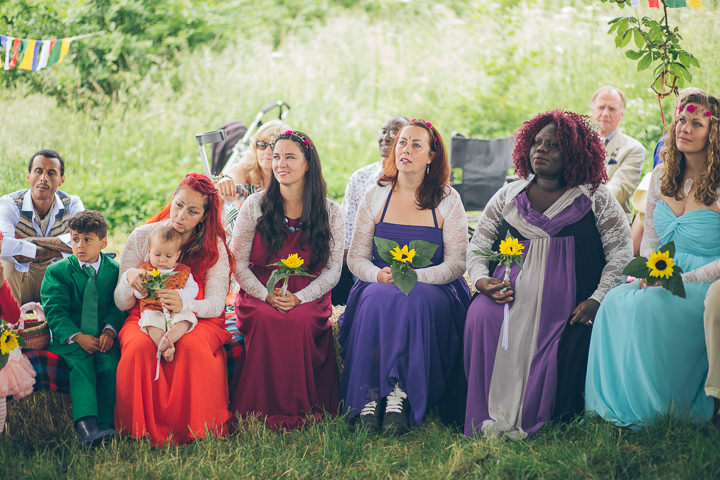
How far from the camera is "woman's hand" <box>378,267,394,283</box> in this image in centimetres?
392

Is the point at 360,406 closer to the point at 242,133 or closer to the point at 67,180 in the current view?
the point at 242,133

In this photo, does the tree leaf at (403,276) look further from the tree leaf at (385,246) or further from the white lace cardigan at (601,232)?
the white lace cardigan at (601,232)

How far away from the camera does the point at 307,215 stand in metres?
4.12

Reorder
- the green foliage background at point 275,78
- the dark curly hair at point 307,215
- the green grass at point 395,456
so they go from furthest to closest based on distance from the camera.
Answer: the green foliage background at point 275,78 → the dark curly hair at point 307,215 → the green grass at point 395,456

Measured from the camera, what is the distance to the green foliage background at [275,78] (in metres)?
9.10

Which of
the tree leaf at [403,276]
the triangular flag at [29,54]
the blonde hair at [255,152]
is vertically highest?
the triangular flag at [29,54]

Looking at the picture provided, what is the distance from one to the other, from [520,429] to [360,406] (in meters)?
0.82

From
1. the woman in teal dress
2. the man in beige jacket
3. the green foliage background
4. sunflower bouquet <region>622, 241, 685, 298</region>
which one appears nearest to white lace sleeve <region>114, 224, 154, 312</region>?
the woman in teal dress

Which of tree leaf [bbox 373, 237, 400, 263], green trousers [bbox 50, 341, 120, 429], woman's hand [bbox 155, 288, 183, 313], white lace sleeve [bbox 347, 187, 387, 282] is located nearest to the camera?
green trousers [bbox 50, 341, 120, 429]

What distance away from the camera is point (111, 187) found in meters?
8.81

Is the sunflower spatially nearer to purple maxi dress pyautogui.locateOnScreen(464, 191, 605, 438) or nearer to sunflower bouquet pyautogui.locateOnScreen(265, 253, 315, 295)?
purple maxi dress pyautogui.locateOnScreen(464, 191, 605, 438)

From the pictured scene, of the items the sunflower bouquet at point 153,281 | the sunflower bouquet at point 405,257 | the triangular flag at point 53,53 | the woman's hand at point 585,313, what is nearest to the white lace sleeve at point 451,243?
the sunflower bouquet at point 405,257

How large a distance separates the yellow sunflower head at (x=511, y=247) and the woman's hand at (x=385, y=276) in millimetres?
642

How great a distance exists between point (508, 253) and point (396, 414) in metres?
1.00
